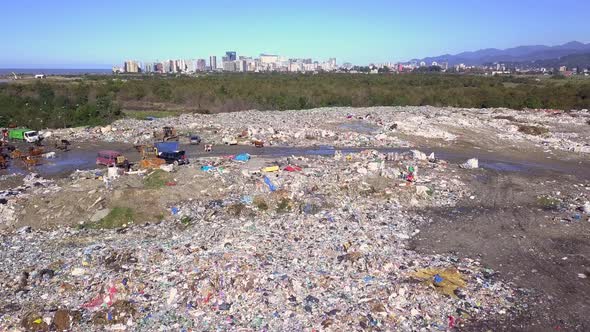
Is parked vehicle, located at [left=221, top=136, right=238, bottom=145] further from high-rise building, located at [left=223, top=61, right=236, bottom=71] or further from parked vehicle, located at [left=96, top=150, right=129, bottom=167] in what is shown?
high-rise building, located at [left=223, top=61, right=236, bottom=71]

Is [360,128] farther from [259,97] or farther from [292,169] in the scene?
[259,97]

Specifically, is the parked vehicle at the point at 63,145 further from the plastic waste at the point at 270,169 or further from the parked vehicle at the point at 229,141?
the plastic waste at the point at 270,169

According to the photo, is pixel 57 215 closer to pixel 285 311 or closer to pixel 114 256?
pixel 114 256

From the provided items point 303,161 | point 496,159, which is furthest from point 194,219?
point 496,159

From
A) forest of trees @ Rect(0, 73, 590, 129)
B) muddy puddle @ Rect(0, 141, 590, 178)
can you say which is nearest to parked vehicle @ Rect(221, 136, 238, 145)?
muddy puddle @ Rect(0, 141, 590, 178)

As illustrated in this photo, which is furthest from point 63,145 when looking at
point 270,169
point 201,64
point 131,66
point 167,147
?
point 201,64
